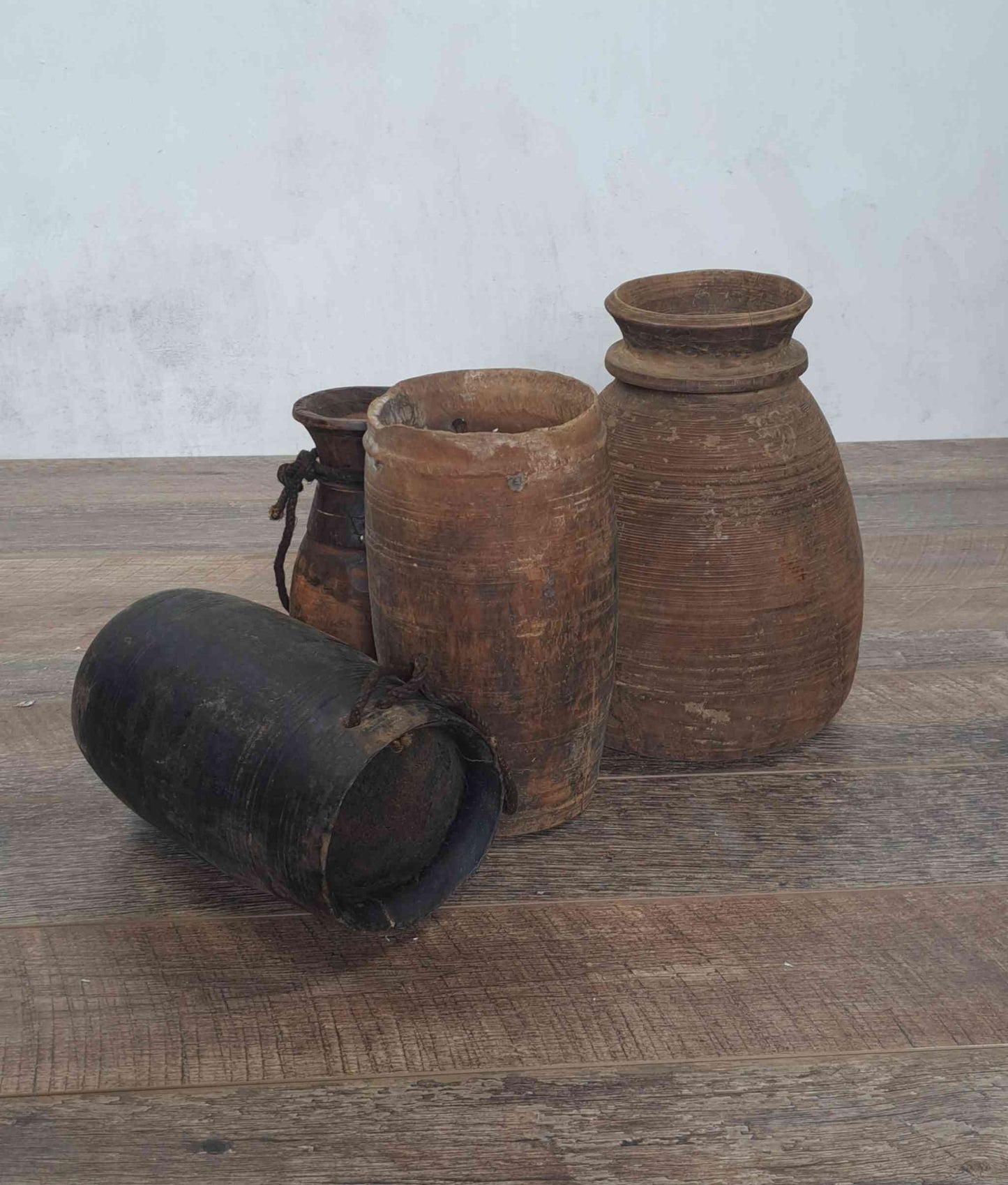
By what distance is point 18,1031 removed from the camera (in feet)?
4.11

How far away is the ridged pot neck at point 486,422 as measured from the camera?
4.33 ft

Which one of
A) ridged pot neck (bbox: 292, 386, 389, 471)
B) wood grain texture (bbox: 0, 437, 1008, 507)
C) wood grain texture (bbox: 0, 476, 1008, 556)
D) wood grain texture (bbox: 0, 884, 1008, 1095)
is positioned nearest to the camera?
wood grain texture (bbox: 0, 884, 1008, 1095)

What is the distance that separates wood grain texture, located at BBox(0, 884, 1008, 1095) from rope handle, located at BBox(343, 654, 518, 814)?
150 mm

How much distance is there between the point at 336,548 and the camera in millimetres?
1653

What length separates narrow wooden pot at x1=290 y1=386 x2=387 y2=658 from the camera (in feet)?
5.33

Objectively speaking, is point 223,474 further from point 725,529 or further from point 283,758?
point 283,758

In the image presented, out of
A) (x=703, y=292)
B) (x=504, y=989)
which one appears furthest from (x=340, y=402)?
(x=504, y=989)

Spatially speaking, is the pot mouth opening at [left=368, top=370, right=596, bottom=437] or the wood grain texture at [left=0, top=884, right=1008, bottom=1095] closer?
the wood grain texture at [left=0, top=884, right=1008, bottom=1095]

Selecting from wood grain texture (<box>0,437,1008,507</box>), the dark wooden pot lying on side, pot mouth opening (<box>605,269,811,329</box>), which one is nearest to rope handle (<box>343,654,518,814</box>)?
the dark wooden pot lying on side

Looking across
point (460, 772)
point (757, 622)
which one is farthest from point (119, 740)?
point (757, 622)

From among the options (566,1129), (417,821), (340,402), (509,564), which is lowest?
(566,1129)

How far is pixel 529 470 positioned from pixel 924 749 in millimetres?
675

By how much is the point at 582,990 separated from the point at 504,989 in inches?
2.9

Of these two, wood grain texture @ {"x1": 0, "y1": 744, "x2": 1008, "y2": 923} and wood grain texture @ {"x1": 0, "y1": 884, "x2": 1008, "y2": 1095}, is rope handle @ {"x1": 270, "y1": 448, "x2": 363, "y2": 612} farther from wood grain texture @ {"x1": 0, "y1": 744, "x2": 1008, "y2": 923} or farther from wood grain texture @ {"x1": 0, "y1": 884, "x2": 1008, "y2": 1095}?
wood grain texture @ {"x1": 0, "y1": 884, "x2": 1008, "y2": 1095}
